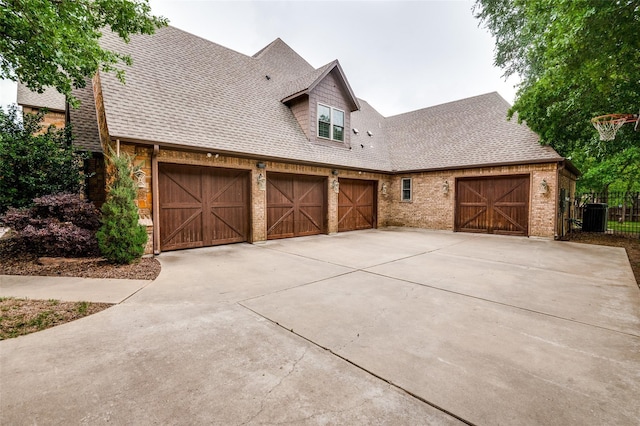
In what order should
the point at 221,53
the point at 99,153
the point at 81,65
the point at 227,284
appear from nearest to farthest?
the point at 227,284 < the point at 81,65 < the point at 99,153 < the point at 221,53

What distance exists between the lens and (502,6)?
11.2m

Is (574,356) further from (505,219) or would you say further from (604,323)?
Answer: (505,219)

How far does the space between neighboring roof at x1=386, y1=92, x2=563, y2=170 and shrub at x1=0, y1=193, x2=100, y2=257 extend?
12.5 m

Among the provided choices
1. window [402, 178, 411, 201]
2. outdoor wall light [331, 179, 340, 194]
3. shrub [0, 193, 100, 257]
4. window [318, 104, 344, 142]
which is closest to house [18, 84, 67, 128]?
shrub [0, 193, 100, 257]

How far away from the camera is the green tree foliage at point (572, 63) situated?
4.70m

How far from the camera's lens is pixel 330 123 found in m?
11.9

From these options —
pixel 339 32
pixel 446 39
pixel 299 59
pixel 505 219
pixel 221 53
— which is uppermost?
pixel 339 32

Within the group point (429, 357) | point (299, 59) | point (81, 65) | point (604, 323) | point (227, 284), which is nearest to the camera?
point (429, 357)

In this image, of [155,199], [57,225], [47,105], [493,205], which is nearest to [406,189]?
[493,205]

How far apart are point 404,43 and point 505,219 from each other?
1507 cm

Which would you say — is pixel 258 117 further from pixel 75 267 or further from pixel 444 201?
pixel 444 201

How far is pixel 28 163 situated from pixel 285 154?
656cm

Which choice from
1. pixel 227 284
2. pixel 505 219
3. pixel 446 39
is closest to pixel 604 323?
pixel 227 284

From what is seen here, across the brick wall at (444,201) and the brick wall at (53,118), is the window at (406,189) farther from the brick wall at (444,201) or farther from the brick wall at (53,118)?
the brick wall at (53,118)
